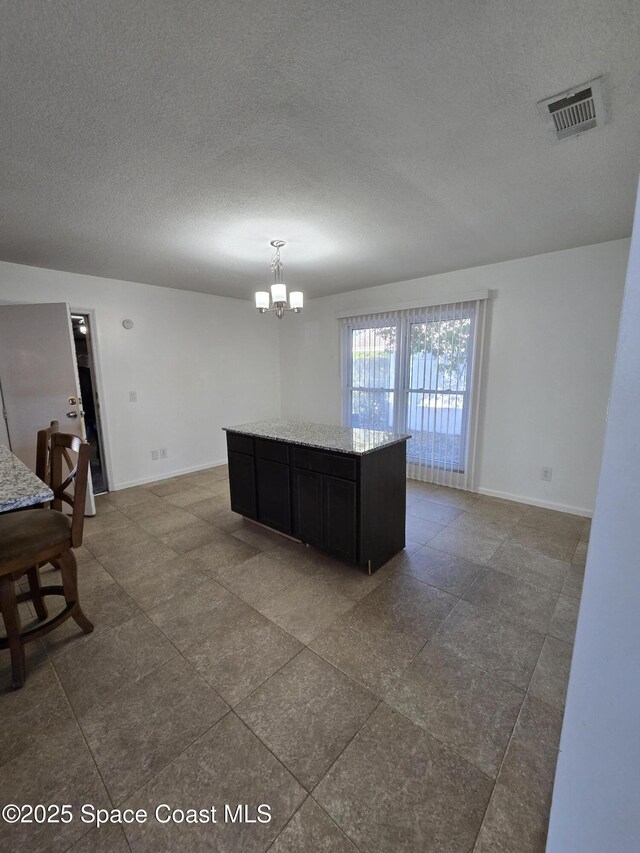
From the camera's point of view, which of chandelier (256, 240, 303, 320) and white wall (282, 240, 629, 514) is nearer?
chandelier (256, 240, 303, 320)

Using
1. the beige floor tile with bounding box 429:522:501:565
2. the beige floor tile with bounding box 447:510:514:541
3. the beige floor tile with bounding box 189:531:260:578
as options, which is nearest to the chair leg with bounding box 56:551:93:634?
the beige floor tile with bounding box 189:531:260:578

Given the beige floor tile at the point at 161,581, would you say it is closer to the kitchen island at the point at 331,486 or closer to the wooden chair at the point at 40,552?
the wooden chair at the point at 40,552

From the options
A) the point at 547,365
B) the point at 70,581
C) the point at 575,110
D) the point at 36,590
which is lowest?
the point at 36,590

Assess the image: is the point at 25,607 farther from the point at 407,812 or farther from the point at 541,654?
the point at 541,654

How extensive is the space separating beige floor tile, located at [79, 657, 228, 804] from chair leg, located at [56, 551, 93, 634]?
1.72 feet

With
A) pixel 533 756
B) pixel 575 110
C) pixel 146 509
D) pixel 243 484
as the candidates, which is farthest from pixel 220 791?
pixel 575 110

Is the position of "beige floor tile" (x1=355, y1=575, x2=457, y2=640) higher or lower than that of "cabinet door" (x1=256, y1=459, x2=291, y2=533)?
lower

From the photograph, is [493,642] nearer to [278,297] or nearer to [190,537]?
[190,537]

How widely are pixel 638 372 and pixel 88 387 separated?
20.1ft

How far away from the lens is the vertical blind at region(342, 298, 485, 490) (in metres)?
3.70

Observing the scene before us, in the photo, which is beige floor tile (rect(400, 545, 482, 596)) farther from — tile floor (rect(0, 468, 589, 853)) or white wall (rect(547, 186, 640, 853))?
white wall (rect(547, 186, 640, 853))

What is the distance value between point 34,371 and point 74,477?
6.92 ft

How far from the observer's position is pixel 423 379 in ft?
13.2

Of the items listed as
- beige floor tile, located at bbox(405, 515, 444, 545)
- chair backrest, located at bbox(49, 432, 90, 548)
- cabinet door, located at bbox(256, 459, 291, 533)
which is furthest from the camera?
beige floor tile, located at bbox(405, 515, 444, 545)
